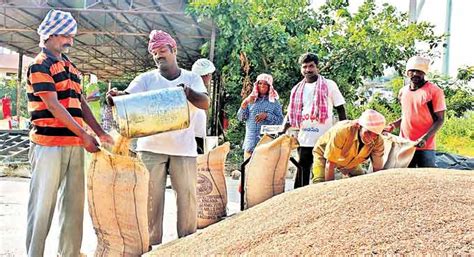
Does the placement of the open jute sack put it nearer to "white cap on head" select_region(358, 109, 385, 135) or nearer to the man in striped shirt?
the man in striped shirt

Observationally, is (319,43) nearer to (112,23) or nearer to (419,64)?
(112,23)

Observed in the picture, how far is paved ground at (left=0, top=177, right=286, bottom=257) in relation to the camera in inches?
140

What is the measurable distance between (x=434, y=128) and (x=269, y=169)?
46.1 inches

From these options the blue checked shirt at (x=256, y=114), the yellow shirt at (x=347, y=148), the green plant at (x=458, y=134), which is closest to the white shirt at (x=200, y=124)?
the blue checked shirt at (x=256, y=114)

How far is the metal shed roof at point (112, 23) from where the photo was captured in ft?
27.9

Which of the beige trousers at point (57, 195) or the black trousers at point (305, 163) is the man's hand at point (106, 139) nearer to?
the beige trousers at point (57, 195)

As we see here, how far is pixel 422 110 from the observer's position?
370 cm

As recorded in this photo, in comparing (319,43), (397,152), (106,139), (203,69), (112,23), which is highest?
(112,23)

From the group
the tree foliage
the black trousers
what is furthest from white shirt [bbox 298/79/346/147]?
the tree foliage

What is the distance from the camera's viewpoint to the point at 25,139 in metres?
10.3

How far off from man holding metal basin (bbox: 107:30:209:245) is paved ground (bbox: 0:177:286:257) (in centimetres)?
75

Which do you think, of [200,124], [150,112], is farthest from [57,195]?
[200,124]

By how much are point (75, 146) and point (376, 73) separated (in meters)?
7.10

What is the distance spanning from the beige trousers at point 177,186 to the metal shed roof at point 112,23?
5651 mm
